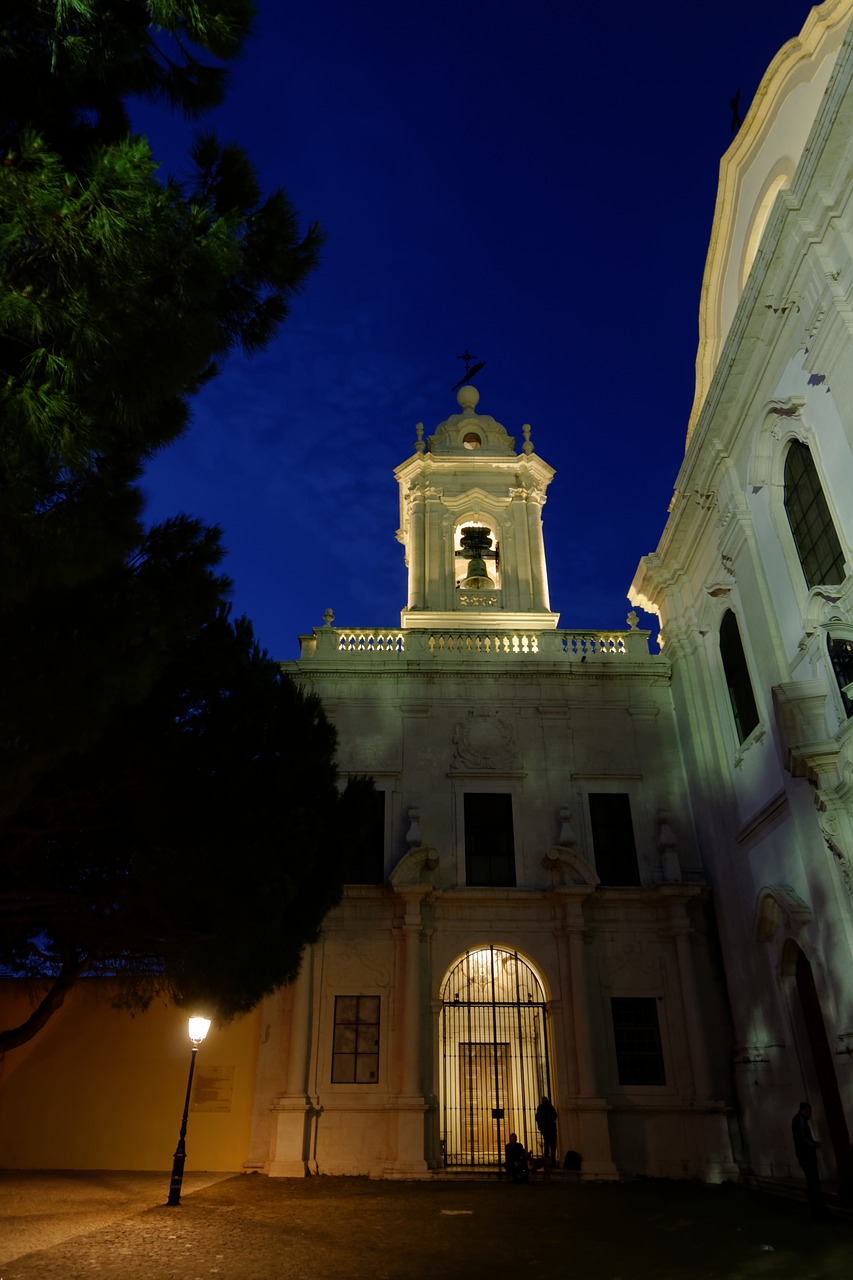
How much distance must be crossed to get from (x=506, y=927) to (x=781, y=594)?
24.5 ft

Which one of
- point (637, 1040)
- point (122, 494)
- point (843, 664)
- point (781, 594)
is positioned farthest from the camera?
point (637, 1040)

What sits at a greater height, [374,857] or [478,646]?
[478,646]

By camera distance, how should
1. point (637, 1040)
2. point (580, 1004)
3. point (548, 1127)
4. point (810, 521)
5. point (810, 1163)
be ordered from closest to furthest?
point (810, 1163) < point (810, 521) < point (548, 1127) < point (580, 1004) < point (637, 1040)

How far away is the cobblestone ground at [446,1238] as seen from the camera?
7.06 m

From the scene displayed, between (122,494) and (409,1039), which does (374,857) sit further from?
(122,494)

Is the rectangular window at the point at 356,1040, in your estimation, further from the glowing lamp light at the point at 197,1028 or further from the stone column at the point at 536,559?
the stone column at the point at 536,559

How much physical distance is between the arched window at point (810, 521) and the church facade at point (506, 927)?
564 cm

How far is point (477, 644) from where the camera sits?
18.0 m

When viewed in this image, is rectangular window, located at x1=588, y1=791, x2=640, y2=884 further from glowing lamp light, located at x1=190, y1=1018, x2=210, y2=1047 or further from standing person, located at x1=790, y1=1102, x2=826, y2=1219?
glowing lamp light, located at x1=190, y1=1018, x2=210, y2=1047

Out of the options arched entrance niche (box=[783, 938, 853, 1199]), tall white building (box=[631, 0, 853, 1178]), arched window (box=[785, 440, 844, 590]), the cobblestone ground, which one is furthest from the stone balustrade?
the cobblestone ground

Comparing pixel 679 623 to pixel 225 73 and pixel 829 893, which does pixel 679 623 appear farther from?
pixel 225 73

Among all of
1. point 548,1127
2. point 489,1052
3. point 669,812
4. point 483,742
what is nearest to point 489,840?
point 483,742

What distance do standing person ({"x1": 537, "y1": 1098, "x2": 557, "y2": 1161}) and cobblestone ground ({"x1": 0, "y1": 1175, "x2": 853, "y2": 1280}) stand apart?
4.43 feet

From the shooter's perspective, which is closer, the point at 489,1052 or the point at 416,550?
the point at 489,1052
